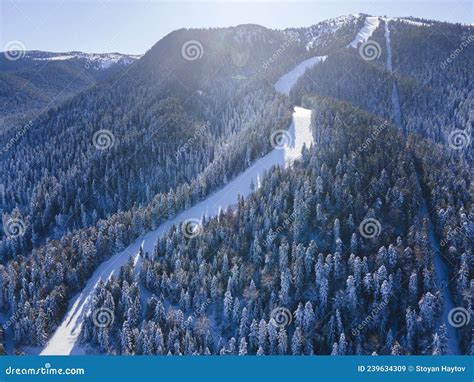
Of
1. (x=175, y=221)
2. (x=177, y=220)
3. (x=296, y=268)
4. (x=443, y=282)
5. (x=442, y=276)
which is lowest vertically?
(x=443, y=282)

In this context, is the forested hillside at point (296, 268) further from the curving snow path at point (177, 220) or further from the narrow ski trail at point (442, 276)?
the curving snow path at point (177, 220)

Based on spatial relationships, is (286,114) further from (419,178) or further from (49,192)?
(49,192)

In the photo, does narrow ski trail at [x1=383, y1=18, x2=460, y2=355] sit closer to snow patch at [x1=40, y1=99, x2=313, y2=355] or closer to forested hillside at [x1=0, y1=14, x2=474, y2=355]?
forested hillside at [x1=0, y1=14, x2=474, y2=355]

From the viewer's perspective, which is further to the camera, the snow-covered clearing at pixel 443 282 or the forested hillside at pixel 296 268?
the snow-covered clearing at pixel 443 282

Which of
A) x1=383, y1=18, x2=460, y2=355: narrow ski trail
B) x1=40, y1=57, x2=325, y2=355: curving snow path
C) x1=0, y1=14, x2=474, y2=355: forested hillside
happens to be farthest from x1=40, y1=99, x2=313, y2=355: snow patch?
x1=383, y1=18, x2=460, y2=355: narrow ski trail

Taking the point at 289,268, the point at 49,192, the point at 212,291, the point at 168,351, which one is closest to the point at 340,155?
the point at 289,268

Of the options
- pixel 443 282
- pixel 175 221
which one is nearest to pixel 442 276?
pixel 443 282

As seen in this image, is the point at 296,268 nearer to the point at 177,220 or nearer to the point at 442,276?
the point at 442,276

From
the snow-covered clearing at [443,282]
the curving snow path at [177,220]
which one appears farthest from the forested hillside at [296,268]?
the curving snow path at [177,220]
